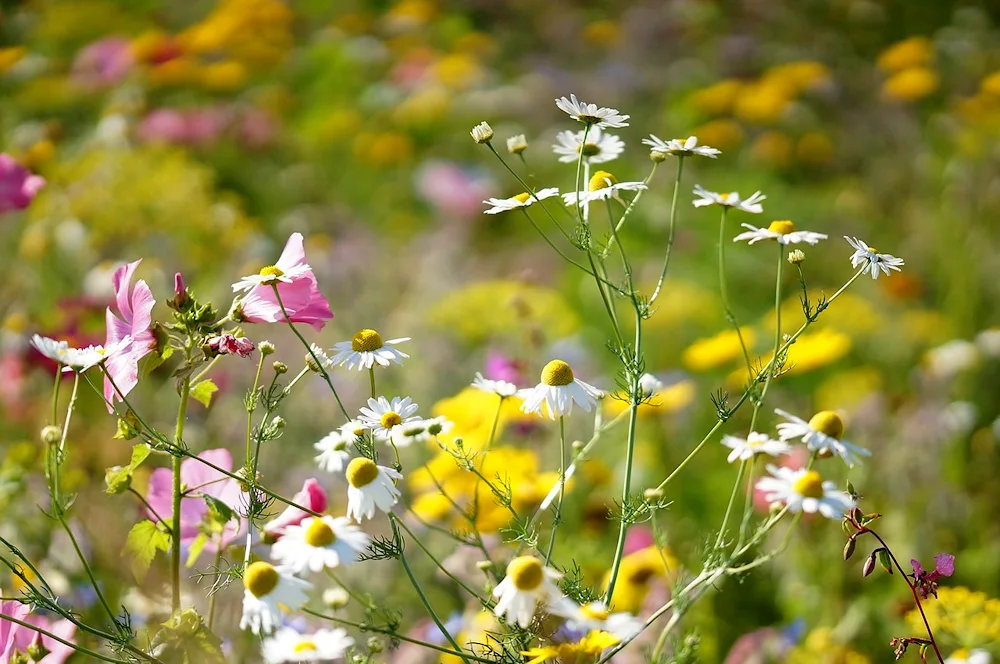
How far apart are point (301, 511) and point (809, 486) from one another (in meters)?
0.39

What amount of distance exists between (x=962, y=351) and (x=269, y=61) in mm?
3511

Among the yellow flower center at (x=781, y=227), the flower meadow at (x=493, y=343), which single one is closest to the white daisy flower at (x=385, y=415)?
the flower meadow at (x=493, y=343)

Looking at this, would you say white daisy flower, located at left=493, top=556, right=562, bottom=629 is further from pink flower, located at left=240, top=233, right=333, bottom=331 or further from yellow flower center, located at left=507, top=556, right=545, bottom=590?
pink flower, located at left=240, top=233, right=333, bottom=331

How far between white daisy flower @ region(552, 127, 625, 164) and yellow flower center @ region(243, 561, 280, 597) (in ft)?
1.40

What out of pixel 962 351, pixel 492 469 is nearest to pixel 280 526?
pixel 492 469

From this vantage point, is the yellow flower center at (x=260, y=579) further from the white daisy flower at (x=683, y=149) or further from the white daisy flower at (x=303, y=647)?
the white daisy flower at (x=683, y=149)

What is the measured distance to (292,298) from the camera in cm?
76

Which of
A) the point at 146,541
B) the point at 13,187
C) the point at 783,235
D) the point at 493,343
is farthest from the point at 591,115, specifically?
the point at 493,343

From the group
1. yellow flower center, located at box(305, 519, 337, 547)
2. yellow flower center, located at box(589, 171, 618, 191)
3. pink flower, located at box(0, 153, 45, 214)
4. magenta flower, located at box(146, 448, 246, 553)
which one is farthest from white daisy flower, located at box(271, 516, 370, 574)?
pink flower, located at box(0, 153, 45, 214)

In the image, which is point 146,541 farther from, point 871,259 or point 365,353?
point 871,259

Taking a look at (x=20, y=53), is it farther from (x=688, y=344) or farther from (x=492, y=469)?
(x=492, y=469)

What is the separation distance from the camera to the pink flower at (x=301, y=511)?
0.76 m

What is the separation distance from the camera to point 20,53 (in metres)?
3.96

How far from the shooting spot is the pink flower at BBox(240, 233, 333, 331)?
73 centimetres
